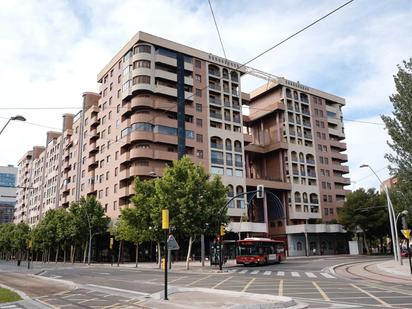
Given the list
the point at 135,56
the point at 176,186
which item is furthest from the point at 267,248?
the point at 135,56

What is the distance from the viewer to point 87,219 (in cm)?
6069

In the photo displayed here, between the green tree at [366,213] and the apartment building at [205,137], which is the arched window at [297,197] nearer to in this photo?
the apartment building at [205,137]

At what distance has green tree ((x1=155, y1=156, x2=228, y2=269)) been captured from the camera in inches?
1486

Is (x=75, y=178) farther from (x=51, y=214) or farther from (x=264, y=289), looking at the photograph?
(x=264, y=289)

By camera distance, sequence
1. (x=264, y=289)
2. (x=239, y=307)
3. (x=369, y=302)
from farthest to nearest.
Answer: (x=264, y=289), (x=369, y=302), (x=239, y=307)

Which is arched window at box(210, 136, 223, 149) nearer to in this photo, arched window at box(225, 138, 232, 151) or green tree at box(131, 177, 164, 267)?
arched window at box(225, 138, 232, 151)

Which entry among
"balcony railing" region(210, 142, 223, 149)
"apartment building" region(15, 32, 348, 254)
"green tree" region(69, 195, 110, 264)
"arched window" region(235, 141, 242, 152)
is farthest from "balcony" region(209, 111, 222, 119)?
"green tree" region(69, 195, 110, 264)

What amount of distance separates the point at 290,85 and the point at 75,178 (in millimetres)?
48289

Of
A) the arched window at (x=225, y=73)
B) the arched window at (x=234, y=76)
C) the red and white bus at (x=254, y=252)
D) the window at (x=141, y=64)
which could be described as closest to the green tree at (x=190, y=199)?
the red and white bus at (x=254, y=252)

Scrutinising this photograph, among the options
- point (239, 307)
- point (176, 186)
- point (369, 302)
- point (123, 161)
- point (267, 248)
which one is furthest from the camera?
point (123, 161)

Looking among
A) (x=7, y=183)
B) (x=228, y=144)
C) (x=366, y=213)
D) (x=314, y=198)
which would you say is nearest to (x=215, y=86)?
(x=228, y=144)

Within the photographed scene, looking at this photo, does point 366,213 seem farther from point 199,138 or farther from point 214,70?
point 214,70

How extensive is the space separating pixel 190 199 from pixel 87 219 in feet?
93.8

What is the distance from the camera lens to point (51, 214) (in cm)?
7450
